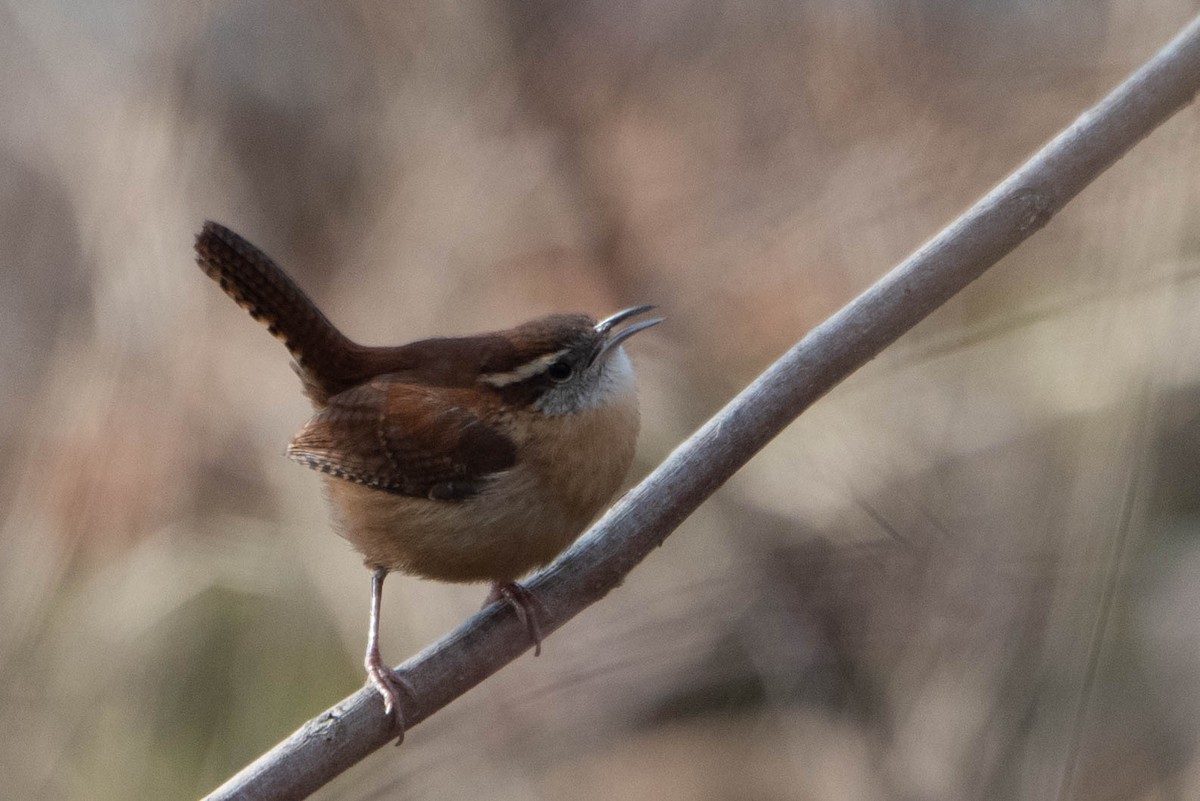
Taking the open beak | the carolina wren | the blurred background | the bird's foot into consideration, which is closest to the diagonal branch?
the bird's foot

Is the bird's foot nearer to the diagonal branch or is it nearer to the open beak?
the diagonal branch

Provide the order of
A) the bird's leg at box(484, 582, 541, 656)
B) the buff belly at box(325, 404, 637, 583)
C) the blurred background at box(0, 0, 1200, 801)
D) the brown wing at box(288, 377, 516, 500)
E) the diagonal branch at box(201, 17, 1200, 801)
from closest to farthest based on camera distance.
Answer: the diagonal branch at box(201, 17, 1200, 801), the bird's leg at box(484, 582, 541, 656), the buff belly at box(325, 404, 637, 583), the brown wing at box(288, 377, 516, 500), the blurred background at box(0, 0, 1200, 801)

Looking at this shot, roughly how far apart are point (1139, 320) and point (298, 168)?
4.09 meters

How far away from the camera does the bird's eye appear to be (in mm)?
2801

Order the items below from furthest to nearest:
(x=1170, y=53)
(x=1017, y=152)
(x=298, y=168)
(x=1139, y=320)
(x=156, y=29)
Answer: (x=298, y=168)
(x=156, y=29)
(x=1017, y=152)
(x=1139, y=320)
(x=1170, y=53)

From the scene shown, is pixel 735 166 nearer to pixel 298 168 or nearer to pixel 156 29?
pixel 298 168

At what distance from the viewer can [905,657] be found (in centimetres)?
398

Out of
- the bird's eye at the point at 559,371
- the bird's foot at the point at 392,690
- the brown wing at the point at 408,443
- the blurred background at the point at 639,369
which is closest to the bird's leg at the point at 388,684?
the bird's foot at the point at 392,690

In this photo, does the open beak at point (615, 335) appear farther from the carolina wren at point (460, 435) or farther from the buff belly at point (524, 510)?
the buff belly at point (524, 510)

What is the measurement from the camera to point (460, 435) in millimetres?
2799

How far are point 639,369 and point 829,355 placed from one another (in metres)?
2.30

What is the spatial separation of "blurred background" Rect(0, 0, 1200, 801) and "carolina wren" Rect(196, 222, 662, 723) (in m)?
0.88

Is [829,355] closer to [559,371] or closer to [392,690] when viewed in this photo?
[559,371]

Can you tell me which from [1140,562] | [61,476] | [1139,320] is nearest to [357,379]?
[1139,320]
